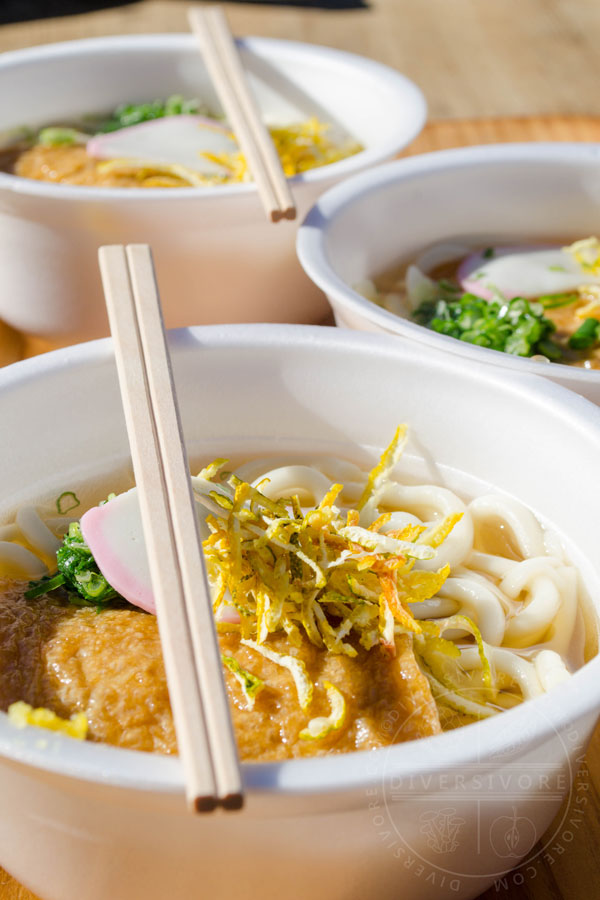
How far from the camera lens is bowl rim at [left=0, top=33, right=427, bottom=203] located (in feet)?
5.04

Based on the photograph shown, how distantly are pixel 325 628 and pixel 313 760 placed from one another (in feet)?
0.91

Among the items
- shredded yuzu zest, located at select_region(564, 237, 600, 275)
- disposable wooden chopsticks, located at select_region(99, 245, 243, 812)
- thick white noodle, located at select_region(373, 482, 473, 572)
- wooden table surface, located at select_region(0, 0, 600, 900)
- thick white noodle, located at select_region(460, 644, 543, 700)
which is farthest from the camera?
wooden table surface, located at select_region(0, 0, 600, 900)

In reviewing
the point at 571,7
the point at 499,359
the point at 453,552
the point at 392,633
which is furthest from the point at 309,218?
the point at 571,7

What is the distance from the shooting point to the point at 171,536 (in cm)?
88

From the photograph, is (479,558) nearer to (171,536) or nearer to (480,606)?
(480,606)

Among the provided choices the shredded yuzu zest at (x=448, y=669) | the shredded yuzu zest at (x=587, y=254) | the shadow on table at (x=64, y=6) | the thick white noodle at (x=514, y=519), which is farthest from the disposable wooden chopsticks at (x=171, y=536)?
the shadow on table at (x=64, y=6)

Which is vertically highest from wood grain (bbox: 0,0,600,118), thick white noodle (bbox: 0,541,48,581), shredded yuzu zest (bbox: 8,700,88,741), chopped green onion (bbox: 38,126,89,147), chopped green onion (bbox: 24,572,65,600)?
chopped green onion (bbox: 38,126,89,147)

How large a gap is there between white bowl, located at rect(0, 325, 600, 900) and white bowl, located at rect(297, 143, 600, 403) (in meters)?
0.31

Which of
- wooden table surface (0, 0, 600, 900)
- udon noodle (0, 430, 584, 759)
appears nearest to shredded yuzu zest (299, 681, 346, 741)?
udon noodle (0, 430, 584, 759)

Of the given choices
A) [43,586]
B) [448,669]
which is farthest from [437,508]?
[43,586]

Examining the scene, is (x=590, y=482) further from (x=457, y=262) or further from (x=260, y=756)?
(x=457, y=262)

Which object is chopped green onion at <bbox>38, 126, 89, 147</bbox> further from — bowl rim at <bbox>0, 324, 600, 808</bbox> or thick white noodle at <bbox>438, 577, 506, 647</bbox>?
bowl rim at <bbox>0, 324, 600, 808</bbox>

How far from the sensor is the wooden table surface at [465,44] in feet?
8.31

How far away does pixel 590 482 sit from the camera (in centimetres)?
109
